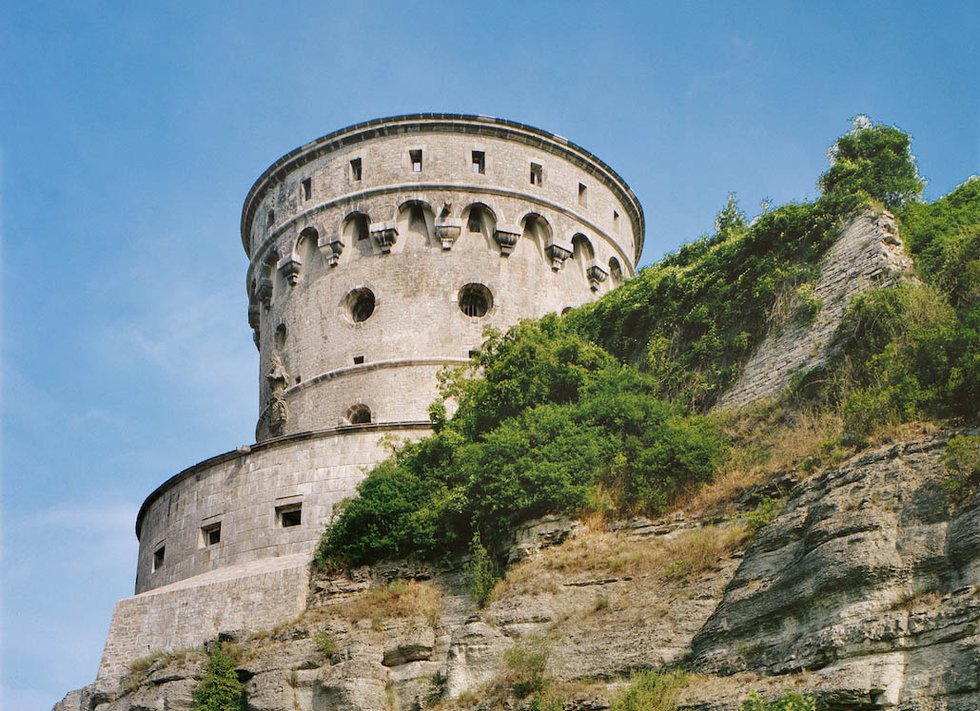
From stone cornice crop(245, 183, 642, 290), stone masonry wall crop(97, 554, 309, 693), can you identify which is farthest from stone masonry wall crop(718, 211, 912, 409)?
stone cornice crop(245, 183, 642, 290)

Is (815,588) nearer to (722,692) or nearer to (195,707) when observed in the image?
(722,692)

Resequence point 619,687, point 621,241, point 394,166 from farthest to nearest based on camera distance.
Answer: point 621,241, point 394,166, point 619,687

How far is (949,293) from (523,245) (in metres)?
14.1

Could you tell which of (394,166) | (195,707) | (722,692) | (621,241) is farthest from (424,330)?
(722,692)

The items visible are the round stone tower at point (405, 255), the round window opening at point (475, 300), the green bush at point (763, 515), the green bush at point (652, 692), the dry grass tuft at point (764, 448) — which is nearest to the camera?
the green bush at point (652, 692)

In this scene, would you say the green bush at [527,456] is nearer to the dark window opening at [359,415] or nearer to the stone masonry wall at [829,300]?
the stone masonry wall at [829,300]

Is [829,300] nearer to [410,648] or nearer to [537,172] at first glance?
[410,648]

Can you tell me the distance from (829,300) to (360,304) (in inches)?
531

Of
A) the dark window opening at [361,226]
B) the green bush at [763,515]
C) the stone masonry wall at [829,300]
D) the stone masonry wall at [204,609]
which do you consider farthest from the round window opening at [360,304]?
the green bush at [763,515]

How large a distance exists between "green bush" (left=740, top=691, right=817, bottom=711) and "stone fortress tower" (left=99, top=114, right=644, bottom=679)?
14.3 m

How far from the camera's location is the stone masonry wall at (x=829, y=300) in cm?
2308

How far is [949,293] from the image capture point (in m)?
21.8

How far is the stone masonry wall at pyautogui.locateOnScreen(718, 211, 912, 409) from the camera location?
75.7 ft

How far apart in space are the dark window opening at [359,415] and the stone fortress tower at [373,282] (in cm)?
Result: 3
